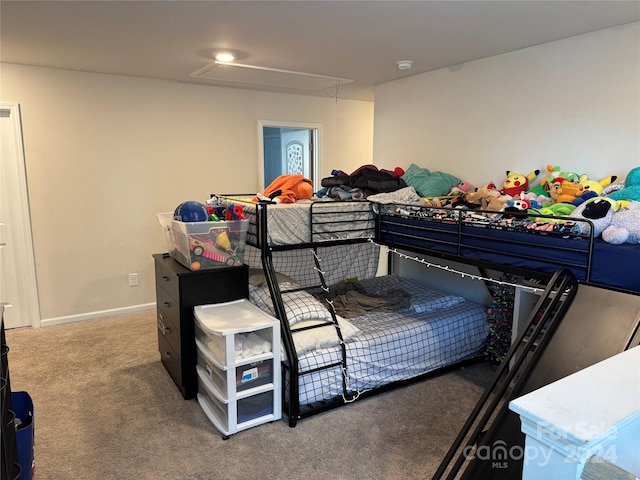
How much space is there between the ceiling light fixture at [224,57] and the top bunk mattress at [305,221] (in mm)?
1042

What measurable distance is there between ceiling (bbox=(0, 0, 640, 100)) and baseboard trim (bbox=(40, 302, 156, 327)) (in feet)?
7.15

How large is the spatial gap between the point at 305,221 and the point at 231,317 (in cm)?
74

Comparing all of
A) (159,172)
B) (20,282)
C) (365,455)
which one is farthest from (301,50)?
(20,282)

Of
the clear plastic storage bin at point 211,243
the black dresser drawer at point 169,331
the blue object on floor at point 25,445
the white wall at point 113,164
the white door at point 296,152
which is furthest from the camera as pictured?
the white door at point 296,152

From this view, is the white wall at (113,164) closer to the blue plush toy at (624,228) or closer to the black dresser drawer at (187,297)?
the black dresser drawer at (187,297)

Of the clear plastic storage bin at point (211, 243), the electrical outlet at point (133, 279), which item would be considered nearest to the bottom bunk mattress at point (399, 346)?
the clear plastic storage bin at point (211, 243)

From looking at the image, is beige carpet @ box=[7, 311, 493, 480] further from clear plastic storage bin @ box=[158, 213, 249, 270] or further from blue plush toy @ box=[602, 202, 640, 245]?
blue plush toy @ box=[602, 202, 640, 245]

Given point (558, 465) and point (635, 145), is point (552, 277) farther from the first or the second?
point (558, 465)

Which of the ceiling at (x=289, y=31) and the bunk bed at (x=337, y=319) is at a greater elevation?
the ceiling at (x=289, y=31)

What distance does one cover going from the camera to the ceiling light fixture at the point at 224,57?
308 centimetres

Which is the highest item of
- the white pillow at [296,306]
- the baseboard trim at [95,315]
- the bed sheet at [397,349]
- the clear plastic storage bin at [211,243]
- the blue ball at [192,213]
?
the blue ball at [192,213]

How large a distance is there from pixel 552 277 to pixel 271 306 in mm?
1592

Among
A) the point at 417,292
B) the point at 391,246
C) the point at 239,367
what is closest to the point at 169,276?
the point at 239,367

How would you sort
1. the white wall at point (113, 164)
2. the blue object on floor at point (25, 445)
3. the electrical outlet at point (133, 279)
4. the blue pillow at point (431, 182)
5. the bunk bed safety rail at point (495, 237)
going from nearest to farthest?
the blue object on floor at point (25, 445), the bunk bed safety rail at point (495, 237), the blue pillow at point (431, 182), the white wall at point (113, 164), the electrical outlet at point (133, 279)
